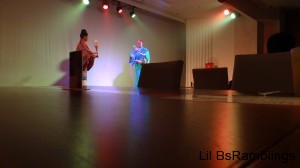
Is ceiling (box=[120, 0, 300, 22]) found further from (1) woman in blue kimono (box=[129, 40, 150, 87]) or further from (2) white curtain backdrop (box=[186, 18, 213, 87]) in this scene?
(1) woman in blue kimono (box=[129, 40, 150, 87])

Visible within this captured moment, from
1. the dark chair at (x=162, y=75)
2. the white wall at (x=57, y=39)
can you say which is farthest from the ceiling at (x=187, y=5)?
the dark chair at (x=162, y=75)

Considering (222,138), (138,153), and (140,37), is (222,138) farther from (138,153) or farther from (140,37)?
(140,37)

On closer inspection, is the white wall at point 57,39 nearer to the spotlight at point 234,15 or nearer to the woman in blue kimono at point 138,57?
the woman in blue kimono at point 138,57

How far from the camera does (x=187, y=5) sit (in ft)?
17.5

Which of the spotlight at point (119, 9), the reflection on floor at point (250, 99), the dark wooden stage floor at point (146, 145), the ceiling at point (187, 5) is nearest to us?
the dark wooden stage floor at point (146, 145)

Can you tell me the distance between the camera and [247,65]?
1.65 m

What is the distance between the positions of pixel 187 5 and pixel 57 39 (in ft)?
8.71

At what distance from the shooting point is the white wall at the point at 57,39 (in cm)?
370

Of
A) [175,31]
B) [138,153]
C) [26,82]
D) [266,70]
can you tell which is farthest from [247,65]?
[175,31]

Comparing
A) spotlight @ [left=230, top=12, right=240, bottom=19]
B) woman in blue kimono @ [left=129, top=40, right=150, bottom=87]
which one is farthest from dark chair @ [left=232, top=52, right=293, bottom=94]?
spotlight @ [left=230, top=12, right=240, bottom=19]

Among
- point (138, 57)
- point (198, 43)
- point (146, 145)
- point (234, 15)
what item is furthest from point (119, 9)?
point (146, 145)

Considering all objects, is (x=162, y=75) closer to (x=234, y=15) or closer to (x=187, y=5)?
(x=187, y=5)

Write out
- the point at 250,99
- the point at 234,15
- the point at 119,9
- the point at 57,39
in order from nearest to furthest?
1. the point at 250,99
2. the point at 57,39
3. the point at 119,9
4. the point at 234,15

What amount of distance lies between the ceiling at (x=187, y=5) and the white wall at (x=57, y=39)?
1.04ft
